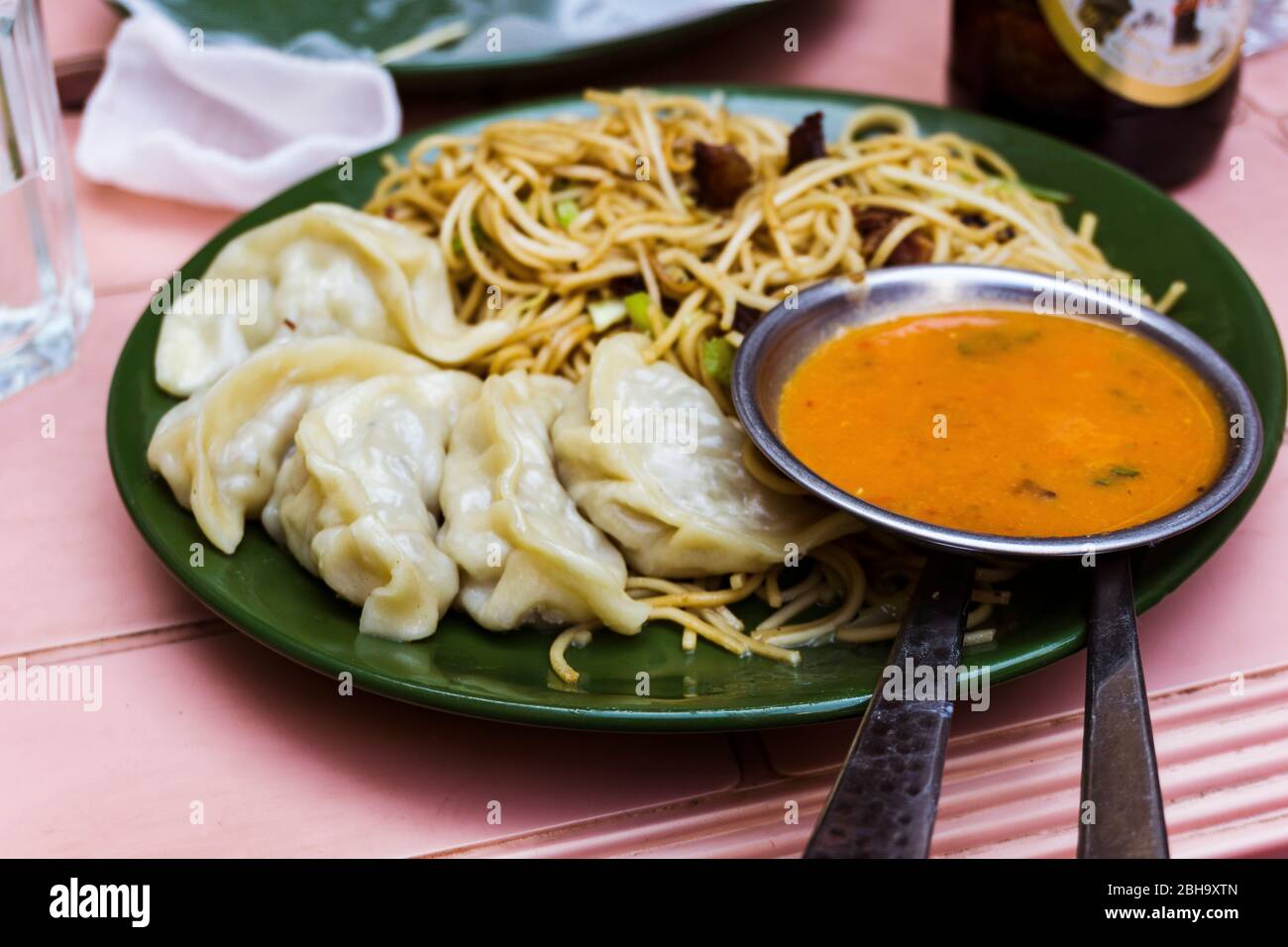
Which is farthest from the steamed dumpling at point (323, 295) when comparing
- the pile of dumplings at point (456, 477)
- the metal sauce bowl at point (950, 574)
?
the metal sauce bowl at point (950, 574)

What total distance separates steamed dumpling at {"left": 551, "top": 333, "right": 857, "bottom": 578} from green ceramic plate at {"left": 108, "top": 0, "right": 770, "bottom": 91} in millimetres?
1530

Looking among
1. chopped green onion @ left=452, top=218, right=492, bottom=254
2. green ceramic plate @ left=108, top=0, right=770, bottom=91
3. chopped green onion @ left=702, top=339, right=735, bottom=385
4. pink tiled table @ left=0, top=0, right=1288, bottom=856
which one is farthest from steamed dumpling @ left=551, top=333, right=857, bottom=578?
green ceramic plate @ left=108, top=0, right=770, bottom=91

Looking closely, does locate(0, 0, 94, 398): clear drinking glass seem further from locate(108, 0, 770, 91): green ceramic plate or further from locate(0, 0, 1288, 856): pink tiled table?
locate(108, 0, 770, 91): green ceramic plate

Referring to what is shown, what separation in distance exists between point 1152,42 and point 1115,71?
113 mm

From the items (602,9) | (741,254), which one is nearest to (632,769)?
(741,254)

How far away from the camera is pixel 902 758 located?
1.84 metres

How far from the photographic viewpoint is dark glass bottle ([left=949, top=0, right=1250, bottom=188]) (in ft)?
11.5

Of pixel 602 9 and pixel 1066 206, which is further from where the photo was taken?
pixel 602 9

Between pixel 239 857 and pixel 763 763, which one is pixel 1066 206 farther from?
pixel 239 857

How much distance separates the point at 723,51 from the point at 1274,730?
3018mm

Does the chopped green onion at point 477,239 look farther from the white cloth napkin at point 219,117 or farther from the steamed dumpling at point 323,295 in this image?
the white cloth napkin at point 219,117

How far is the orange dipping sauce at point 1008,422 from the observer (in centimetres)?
238

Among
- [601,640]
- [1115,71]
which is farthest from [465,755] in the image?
[1115,71]

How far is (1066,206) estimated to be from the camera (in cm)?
351
